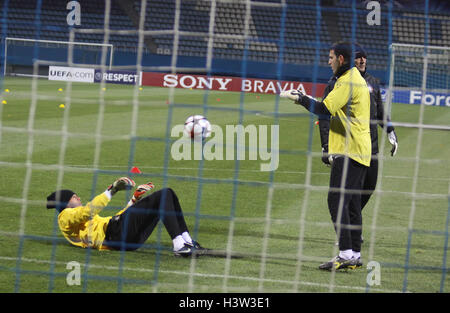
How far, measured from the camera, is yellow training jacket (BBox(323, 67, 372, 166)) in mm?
5754

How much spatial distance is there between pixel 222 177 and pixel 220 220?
304 centimetres

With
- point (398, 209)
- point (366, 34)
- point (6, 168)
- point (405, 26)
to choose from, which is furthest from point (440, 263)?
point (366, 34)

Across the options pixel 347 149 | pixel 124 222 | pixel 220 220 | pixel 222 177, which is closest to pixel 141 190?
pixel 124 222

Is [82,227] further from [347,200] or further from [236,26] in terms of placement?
[236,26]

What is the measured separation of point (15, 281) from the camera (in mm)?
5117

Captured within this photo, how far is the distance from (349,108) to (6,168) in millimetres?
6272

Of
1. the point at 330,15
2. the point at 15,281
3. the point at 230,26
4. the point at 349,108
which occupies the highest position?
the point at 330,15

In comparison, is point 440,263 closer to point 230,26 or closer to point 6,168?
point 6,168

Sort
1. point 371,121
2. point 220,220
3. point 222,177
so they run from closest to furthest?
point 371,121 → point 220,220 → point 222,177

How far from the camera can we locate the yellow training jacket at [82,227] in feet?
19.2

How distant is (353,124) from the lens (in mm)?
5812

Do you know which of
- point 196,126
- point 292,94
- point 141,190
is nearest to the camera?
point 292,94

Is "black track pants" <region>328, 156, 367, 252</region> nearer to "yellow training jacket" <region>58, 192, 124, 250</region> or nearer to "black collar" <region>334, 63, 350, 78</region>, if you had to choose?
"black collar" <region>334, 63, 350, 78</region>
